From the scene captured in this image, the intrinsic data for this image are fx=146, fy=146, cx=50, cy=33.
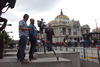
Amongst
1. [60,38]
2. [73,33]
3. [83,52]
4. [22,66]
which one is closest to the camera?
[22,66]

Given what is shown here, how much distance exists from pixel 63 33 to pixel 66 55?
99.7 metres

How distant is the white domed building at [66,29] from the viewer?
102875 millimetres

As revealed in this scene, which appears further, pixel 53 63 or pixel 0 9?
pixel 0 9

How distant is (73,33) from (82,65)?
342 feet

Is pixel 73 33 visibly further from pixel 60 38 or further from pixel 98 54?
pixel 98 54

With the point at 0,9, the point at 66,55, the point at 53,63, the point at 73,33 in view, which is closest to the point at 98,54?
the point at 66,55

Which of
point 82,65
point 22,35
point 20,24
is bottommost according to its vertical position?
point 82,65

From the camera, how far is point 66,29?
351 feet

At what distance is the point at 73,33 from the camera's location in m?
112

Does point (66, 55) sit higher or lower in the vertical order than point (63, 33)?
lower

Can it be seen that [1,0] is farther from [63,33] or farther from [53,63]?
[63,33]

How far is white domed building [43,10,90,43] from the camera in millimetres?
102875

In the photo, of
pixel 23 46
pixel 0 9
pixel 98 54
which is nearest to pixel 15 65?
pixel 23 46

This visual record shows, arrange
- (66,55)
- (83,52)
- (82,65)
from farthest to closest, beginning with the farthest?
1. (83,52)
2. (82,65)
3. (66,55)
